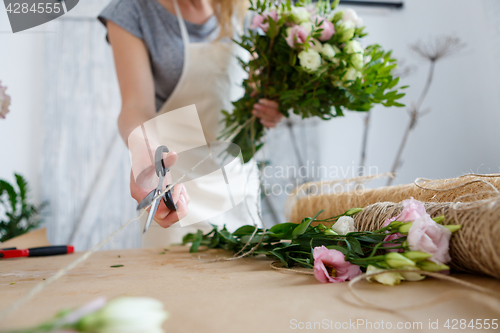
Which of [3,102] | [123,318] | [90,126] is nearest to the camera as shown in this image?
[123,318]

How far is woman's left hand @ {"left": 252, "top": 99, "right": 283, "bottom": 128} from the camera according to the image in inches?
29.7

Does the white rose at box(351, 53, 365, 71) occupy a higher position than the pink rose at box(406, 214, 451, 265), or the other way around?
the white rose at box(351, 53, 365, 71)

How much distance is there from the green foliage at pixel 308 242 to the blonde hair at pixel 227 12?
0.67 meters

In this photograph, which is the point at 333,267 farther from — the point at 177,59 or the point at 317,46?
the point at 177,59

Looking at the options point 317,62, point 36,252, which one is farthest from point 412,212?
point 36,252

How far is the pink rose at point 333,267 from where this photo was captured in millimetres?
295

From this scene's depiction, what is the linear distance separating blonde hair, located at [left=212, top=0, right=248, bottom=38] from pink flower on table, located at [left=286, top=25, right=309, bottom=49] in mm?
347

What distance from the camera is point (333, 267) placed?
0.31 metres

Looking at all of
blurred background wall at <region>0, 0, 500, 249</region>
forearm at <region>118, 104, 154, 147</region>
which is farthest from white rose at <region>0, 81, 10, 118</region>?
blurred background wall at <region>0, 0, 500, 249</region>

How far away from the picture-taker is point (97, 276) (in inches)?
15.0

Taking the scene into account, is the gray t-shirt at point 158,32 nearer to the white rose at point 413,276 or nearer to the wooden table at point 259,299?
the wooden table at point 259,299

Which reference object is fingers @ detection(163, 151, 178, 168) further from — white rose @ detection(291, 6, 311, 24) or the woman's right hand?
white rose @ detection(291, 6, 311, 24)

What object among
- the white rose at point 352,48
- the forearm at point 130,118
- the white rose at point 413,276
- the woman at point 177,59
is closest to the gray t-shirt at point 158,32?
the woman at point 177,59

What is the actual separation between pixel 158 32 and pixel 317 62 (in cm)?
48
